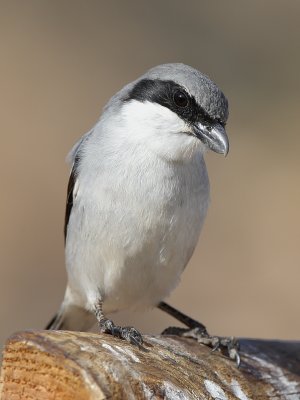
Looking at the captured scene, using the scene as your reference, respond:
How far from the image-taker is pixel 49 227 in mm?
9289

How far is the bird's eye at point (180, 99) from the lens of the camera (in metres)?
4.77

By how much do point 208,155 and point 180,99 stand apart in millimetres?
5448

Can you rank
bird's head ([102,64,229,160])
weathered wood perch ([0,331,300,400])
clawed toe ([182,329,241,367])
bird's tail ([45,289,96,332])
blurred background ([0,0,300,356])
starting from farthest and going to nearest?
blurred background ([0,0,300,356]) < bird's tail ([45,289,96,332]) < bird's head ([102,64,229,160]) < clawed toe ([182,329,241,367]) < weathered wood perch ([0,331,300,400])

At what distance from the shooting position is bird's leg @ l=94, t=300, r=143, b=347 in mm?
3885

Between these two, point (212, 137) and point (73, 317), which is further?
point (73, 317)

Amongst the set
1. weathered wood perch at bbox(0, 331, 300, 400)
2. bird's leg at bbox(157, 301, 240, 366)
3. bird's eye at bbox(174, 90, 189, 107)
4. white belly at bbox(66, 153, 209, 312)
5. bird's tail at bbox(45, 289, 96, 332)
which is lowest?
bird's tail at bbox(45, 289, 96, 332)

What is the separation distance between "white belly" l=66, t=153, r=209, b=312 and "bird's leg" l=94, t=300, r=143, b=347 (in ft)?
0.25

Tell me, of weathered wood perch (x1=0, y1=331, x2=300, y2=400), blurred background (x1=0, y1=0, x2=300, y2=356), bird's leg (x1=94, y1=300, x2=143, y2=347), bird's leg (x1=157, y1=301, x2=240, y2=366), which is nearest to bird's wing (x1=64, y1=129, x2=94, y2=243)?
→ bird's leg (x1=94, y1=300, x2=143, y2=347)

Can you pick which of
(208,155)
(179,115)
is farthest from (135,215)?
(208,155)

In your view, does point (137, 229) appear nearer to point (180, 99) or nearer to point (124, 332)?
point (180, 99)

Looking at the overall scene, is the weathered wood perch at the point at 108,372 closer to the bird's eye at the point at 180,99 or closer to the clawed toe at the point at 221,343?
the clawed toe at the point at 221,343

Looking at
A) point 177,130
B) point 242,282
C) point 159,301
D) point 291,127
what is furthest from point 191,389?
point 291,127

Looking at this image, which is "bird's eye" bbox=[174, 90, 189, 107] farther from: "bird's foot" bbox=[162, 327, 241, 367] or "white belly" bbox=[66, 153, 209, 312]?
"bird's foot" bbox=[162, 327, 241, 367]

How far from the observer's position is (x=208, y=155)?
1023 cm
